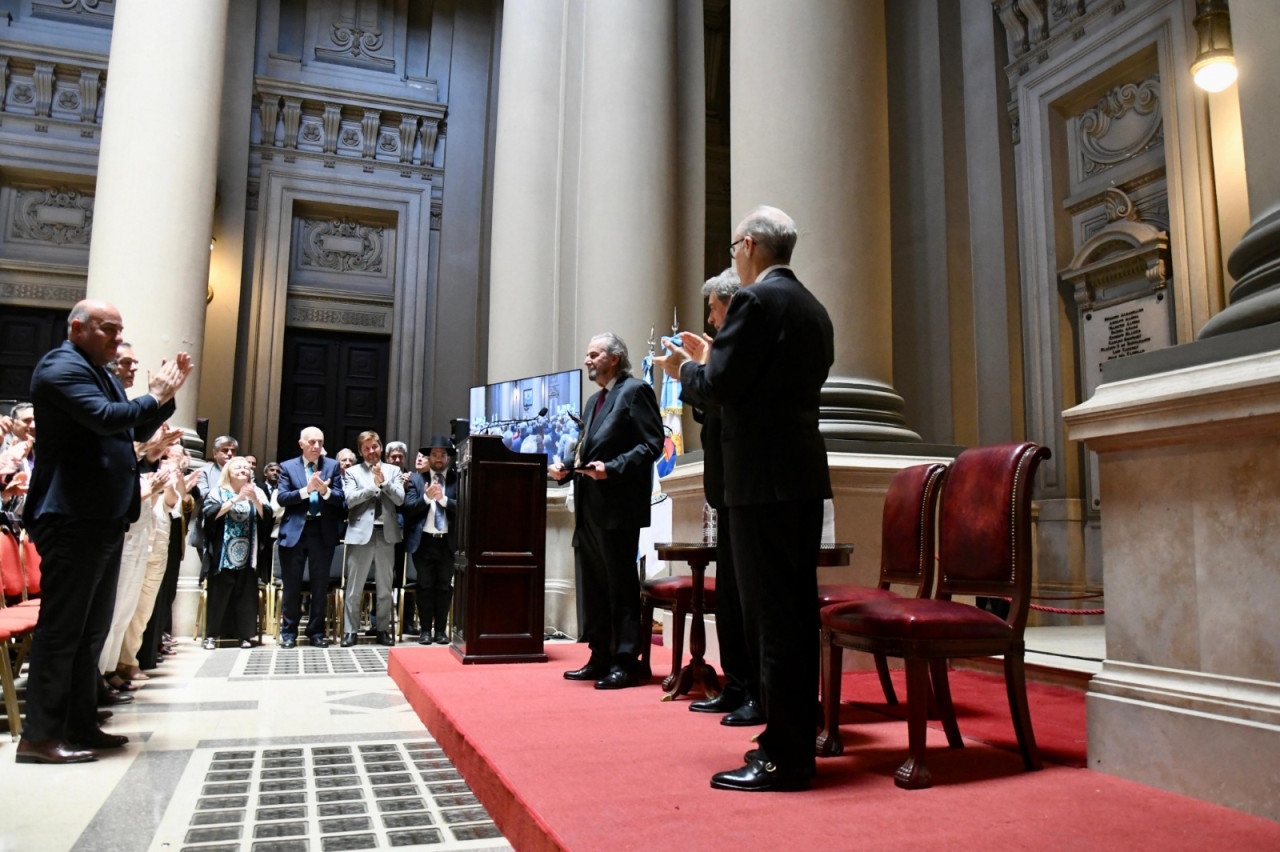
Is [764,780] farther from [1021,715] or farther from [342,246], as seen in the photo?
[342,246]

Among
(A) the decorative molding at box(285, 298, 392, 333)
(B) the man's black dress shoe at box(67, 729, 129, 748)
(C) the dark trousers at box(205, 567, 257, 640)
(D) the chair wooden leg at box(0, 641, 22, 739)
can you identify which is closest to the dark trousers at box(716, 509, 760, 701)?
(B) the man's black dress shoe at box(67, 729, 129, 748)

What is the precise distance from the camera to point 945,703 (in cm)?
295

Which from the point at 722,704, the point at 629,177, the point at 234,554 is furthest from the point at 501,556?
the point at 629,177

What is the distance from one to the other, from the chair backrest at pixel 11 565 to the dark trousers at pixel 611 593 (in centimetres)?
276

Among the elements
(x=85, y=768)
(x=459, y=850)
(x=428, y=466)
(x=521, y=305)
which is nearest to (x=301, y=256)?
(x=521, y=305)

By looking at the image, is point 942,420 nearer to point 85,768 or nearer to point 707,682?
point 707,682

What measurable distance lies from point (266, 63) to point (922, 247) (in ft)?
32.4

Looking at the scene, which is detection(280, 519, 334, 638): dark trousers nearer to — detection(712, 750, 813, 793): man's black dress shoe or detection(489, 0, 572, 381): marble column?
detection(489, 0, 572, 381): marble column

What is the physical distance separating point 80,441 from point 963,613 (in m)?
3.08

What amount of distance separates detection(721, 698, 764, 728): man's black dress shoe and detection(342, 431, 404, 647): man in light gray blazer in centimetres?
500

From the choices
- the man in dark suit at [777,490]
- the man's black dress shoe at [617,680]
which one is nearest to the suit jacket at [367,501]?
the man's black dress shoe at [617,680]

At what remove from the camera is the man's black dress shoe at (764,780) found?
2432 mm

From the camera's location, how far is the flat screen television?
309 inches

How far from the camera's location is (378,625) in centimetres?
782
